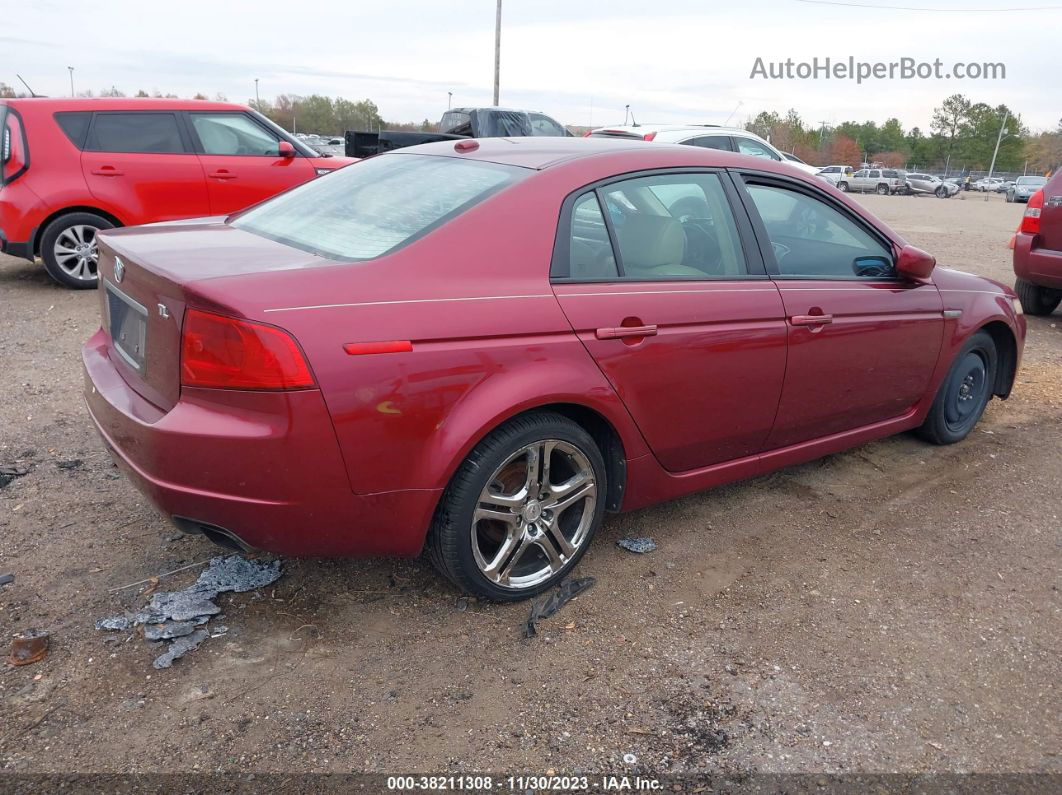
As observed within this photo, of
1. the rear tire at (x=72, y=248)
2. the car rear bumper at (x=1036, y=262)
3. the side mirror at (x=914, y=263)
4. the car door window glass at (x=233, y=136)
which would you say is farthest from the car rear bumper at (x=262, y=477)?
the car rear bumper at (x=1036, y=262)

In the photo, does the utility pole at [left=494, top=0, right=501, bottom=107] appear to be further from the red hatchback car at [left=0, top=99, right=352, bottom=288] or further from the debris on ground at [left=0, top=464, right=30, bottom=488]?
the debris on ground at [left=0, top=464, right=30, bottom=488]

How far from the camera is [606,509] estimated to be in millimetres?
3324

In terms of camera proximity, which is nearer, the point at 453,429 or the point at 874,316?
the point at 453,429

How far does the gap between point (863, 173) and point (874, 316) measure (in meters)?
52.0

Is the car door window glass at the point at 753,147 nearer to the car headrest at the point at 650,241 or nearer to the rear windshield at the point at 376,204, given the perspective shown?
the car headrest at the point at 650,241

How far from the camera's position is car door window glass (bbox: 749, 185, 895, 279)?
3602mm

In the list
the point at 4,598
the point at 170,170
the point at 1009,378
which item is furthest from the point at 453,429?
the point at 170,170

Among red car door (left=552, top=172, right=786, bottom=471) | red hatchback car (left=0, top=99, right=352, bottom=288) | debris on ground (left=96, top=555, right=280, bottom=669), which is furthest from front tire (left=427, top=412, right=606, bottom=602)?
red hatchback car (left=0, top=99, right=352, bottom=288)

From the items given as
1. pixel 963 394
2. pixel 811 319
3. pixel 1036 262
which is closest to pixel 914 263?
pixel 811 319

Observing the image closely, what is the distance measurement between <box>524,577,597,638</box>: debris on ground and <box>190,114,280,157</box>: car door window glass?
22.1 feet

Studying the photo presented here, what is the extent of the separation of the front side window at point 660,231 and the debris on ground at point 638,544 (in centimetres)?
113

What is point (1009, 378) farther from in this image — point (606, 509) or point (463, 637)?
point (463, 637)

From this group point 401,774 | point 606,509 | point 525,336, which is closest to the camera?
point 401,774

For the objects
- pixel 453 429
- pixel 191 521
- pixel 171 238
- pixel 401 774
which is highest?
pixel 171 238
